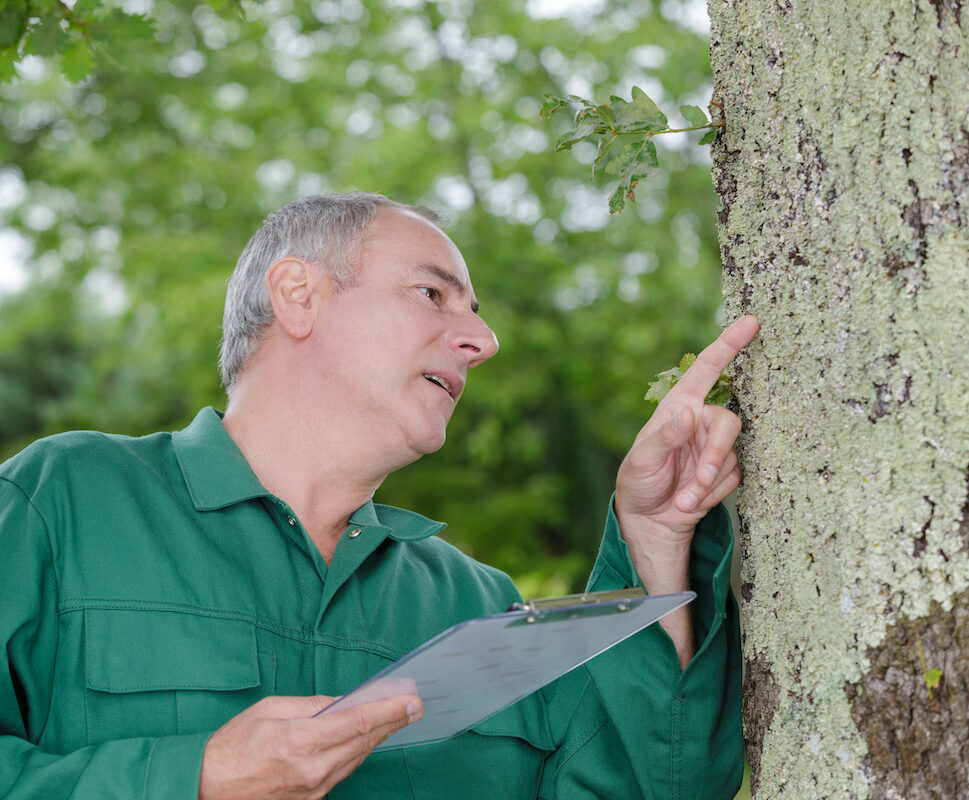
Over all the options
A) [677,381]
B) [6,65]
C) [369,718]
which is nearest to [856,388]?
[677,381]

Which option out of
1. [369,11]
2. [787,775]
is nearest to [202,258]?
[369,11]

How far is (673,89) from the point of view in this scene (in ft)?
23.1

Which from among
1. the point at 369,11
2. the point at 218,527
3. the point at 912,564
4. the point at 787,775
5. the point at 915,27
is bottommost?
the point at 787,775

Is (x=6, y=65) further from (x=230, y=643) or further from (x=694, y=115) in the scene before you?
(x=694, y=115)

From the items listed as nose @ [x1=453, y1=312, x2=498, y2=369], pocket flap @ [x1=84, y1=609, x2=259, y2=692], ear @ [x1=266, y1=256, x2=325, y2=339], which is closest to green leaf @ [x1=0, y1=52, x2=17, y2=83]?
ear @ [x1=266, y1=256, x2=325, y2=339]

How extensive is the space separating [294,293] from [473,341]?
1.20ft

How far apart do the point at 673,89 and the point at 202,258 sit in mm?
3399

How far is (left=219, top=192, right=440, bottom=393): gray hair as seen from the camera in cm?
205

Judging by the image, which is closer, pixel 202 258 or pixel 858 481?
pixel 858 481

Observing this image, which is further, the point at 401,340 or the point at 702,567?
the point at 401,340

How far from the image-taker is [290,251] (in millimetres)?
2113

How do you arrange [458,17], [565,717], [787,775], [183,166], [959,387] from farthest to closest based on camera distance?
[458,17] < [183,166] < [565,717] < [787,775] < [959,387]

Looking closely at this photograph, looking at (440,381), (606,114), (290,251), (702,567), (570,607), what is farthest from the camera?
(290,251)

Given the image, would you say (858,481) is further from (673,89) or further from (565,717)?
(673,89)
